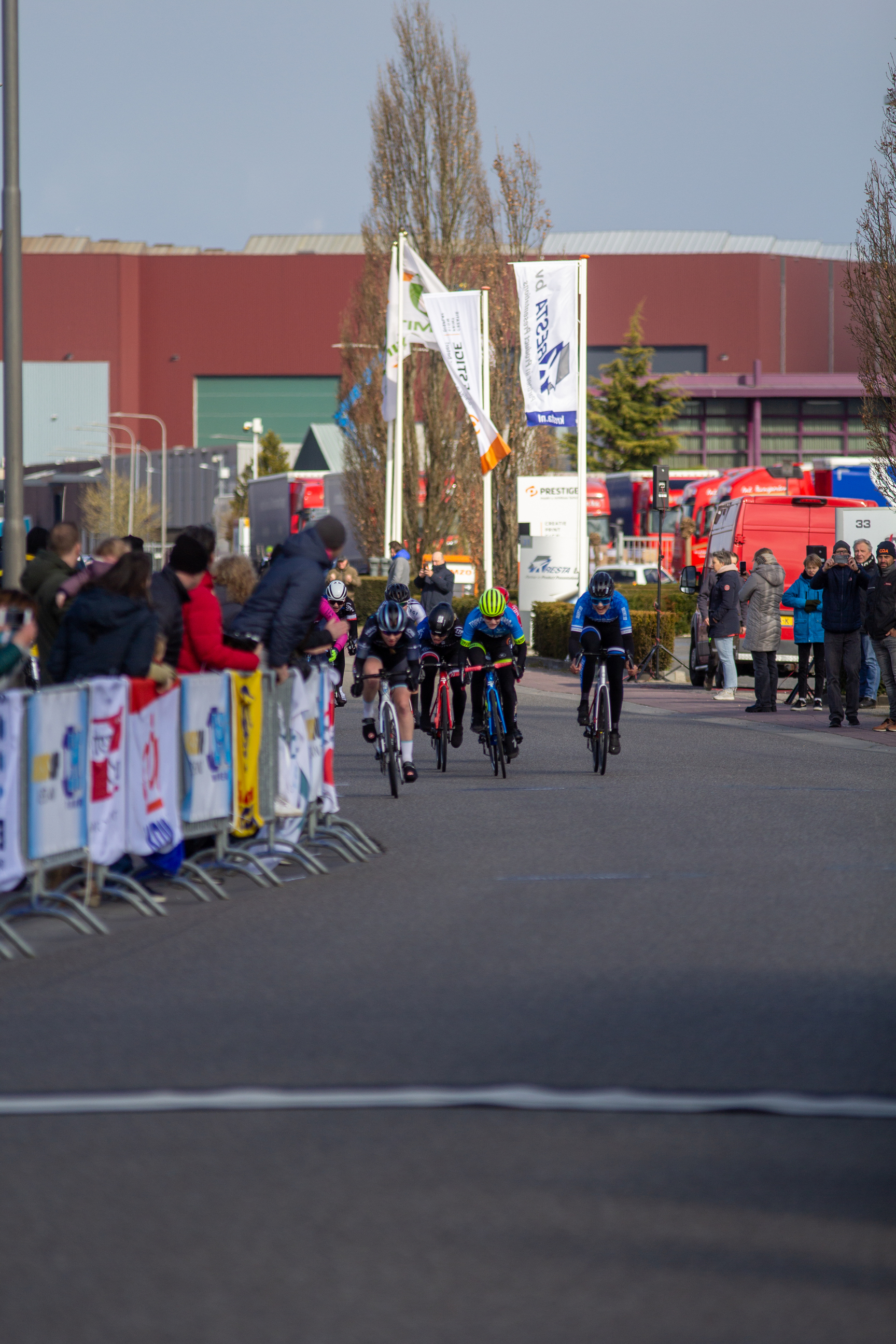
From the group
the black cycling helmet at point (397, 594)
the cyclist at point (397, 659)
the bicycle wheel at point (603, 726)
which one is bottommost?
the bicycle wheel at point (603, 726)

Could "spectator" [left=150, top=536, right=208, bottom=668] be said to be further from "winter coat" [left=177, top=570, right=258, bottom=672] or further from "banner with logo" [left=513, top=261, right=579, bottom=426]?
"banner with logo" [left=513, top=261, right=579, bottom=426]

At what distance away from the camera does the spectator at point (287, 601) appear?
10.0 metres

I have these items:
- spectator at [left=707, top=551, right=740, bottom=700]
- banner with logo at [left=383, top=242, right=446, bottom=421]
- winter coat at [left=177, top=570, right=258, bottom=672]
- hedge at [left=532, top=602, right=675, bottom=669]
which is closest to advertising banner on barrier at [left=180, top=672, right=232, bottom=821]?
winter coat at [left=177, top=570, right=258, bottom=672]

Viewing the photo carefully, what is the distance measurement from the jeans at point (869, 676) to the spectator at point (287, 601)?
1184 cm

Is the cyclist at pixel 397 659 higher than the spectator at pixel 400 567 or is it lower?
lower

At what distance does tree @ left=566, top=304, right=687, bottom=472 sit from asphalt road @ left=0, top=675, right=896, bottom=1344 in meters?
69.0

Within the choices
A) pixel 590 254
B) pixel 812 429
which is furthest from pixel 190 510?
pixel 812 429

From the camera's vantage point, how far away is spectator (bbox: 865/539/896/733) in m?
18.1

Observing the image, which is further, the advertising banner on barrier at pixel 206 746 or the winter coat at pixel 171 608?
the winter coat at pixel 171 608

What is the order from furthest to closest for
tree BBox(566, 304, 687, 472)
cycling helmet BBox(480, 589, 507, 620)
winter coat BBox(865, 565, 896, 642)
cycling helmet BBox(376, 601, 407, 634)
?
tree BBox(566, 304, 687, 472) → winter coat BBox(865, 565, 896, 642) → cycling helmet BBox(480, 589, 507, 620) → cycling helmet BBox(376, 601, 407, 634)

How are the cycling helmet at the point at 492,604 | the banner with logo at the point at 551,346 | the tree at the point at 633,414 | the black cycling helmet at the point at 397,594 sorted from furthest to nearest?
the tree at the point at 633,414 < the banner with logo at the point at 551,346 < the cycling helmet at the point at 492,604 < the black cycling helmet at the point at 397,594

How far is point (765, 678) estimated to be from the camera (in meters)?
21.9

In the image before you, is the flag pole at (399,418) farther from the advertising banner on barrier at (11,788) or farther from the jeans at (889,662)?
the advertising banner on barrier at (11,788)

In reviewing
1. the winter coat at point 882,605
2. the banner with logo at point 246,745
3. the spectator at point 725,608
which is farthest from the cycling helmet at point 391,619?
the spectator at point 725,608
